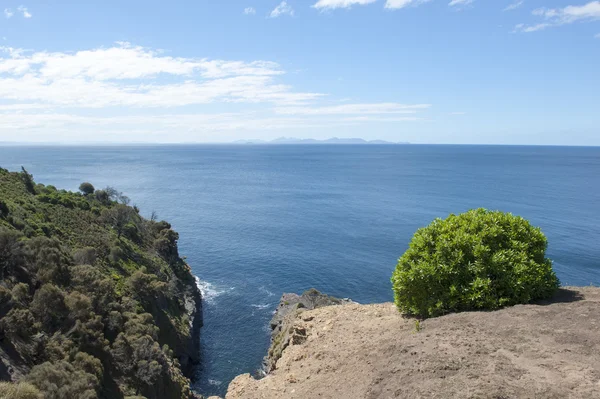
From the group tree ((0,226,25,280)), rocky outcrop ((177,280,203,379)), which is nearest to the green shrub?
tree ((0,226,25,280))

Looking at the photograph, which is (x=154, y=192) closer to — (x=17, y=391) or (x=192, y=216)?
(x=192, y=216)

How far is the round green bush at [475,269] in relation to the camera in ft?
51.1

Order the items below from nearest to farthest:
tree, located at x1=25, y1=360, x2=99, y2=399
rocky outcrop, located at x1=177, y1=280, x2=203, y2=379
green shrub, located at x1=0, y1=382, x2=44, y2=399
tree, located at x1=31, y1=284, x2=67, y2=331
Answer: green shrub, located at x1=0, y1=382, x2=44, y2=399 < tree, located at x1=25, y1=360, x2=99, y2=399 < tree, located at x1=31, y1=284, x2=67, y2=331 < rocky outcrop, located at x1=177, y1=280, x2=203, y2=379

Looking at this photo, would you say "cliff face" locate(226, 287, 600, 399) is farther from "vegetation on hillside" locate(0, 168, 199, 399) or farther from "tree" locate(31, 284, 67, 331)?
"tree" locate(31, 284, 67, 331)

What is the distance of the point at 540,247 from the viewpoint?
16719mm

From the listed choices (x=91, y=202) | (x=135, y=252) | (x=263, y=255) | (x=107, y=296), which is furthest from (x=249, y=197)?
(x=107, y=296)

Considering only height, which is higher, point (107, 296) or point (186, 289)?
point (107, 296)

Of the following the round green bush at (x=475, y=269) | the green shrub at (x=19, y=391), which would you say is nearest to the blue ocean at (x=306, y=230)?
the green shrub at (x=19, y=391)

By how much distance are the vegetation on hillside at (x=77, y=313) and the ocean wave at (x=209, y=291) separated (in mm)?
7103

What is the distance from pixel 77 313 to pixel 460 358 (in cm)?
2025

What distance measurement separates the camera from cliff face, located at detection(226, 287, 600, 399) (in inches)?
420

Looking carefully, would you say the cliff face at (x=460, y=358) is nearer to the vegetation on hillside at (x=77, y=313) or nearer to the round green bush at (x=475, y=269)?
the round green bush at (x=475, y=269)

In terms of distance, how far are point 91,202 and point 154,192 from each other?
67638 millimetres

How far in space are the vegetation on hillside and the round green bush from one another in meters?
14.1
